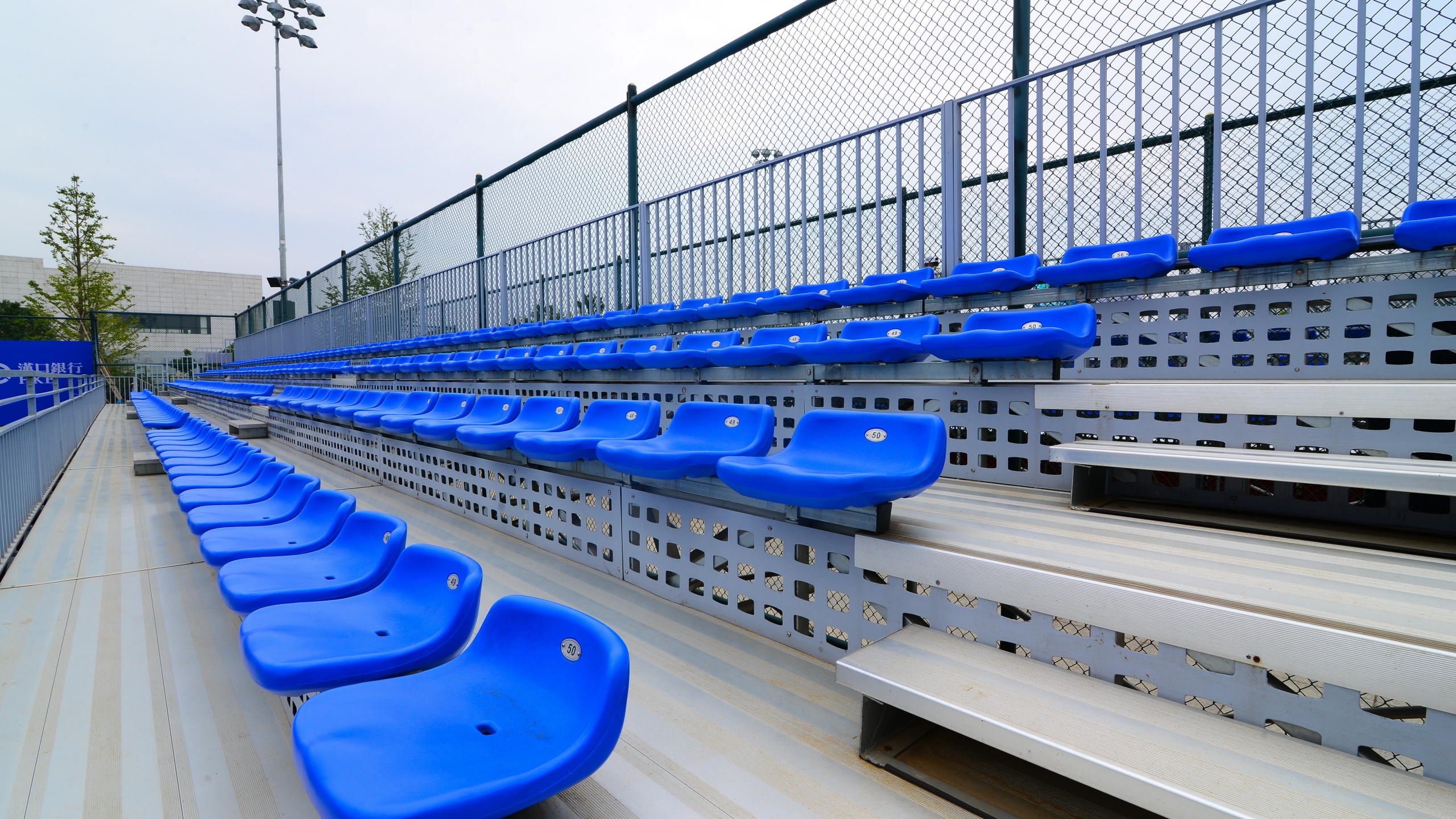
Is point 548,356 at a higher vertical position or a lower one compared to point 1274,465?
higher

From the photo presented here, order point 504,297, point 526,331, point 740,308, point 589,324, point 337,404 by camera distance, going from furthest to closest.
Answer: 1. point 504,297
2. point 526,331
3. point 589,324
4. point 337,404
5. point 740,308

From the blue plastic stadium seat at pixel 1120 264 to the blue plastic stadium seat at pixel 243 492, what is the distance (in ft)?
10.4

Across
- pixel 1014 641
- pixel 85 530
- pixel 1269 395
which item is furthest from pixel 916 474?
pixel 85 530

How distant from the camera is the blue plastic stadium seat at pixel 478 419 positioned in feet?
10.1

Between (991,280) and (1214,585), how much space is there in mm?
1997

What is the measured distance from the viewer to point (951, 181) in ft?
12.0

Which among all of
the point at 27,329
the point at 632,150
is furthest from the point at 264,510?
the point at 27,329

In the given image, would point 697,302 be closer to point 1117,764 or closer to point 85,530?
point 85,530

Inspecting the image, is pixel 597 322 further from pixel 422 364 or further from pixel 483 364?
pixel 422 364

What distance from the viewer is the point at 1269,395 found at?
5.34 feet

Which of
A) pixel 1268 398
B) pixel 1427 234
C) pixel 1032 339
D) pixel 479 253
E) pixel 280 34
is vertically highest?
pixel 280 34

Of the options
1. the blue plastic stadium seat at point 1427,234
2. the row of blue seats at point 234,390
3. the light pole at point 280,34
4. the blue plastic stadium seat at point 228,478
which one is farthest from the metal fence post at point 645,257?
the light pole at point 280,34

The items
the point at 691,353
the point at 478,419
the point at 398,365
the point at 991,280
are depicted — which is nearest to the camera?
the point at 991,280

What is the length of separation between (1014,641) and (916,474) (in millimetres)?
360
